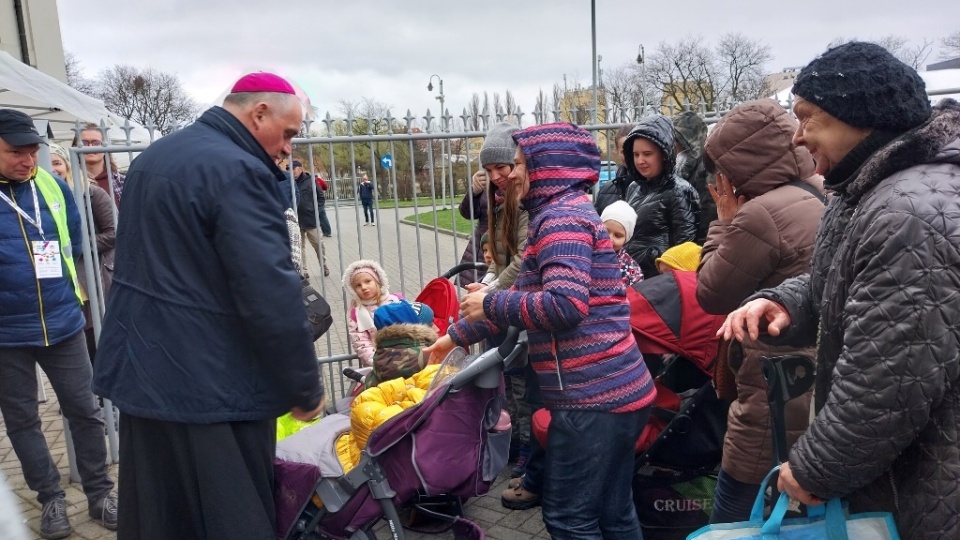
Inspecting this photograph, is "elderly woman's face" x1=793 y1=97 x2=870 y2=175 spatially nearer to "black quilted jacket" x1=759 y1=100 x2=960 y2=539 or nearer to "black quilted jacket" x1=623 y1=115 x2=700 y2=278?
"black quilted jacket" x1=759 y1=100 x2=960 y2=539

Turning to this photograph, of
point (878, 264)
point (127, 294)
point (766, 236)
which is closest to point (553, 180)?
point (766, 236)

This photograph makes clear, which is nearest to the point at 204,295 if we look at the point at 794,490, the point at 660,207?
the point at 794,490

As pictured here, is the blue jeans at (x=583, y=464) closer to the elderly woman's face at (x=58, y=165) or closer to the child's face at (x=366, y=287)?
the child's face at (x=366, y=287)

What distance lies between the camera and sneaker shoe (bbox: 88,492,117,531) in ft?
12.0

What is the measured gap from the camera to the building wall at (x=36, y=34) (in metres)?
20.5

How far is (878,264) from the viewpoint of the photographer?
1.38 metres

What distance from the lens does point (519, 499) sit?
368cm

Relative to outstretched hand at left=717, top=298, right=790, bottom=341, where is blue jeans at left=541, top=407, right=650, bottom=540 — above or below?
below

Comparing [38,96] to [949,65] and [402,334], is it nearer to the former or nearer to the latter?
[402,334]

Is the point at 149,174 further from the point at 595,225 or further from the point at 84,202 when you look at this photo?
the point at 84,202

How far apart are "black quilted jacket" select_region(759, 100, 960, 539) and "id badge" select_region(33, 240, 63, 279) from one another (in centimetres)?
353

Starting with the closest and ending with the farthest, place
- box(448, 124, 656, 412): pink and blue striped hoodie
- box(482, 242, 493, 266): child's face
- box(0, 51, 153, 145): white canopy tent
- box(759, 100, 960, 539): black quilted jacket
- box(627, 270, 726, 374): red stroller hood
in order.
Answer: box(759, 100, 960, 539): black quilted jacket → box(448, 124, 656, 412): pink and blue striped hoodie → box(627, 270, 726, 374): red stroller hood → box(482, 242, 493, 266): child's face → box(0, 51, 153, 145): white canopy tent

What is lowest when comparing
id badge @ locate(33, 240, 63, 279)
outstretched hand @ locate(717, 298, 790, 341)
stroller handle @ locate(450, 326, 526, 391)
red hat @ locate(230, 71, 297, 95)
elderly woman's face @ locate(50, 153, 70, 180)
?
stroller handle @ locate(450, 326, 526, 391)


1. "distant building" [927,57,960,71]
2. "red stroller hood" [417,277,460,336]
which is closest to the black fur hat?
"red stroller hood" [417,277,460,336]
